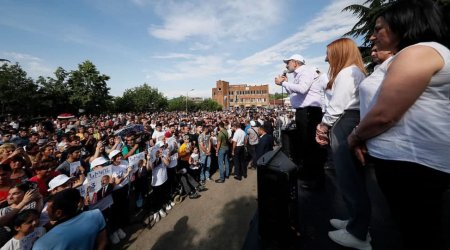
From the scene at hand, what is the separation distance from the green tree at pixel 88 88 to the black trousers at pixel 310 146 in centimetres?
4480

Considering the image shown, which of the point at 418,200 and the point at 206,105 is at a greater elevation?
the point at 418,200

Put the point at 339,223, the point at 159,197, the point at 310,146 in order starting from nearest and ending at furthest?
the point at 339,223 → the point at 310,146 → the point at 159,197

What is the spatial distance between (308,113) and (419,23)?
2.23m

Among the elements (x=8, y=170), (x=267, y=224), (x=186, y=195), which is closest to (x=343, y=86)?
(x=267, y=224)

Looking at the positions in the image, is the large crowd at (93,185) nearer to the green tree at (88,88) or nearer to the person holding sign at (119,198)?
the person holding sign at (119,198)

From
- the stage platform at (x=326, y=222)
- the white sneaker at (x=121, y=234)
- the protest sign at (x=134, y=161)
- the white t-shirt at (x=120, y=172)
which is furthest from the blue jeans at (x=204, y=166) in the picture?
the stage platform at (x=326, y=222)

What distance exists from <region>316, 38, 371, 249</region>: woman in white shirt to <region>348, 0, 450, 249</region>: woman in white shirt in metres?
0.62

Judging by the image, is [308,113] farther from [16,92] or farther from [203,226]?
[16,92]

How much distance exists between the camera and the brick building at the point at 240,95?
10325cm

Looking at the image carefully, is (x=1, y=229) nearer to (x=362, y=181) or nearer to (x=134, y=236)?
(x=134, y=236)

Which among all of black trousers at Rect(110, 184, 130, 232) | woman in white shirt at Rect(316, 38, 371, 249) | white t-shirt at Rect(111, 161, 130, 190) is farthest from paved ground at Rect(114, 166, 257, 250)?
woman in white shirt at Rect(316, 38, 371, 249)

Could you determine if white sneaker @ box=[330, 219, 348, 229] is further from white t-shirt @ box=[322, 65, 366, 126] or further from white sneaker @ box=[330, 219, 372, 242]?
white t-shirt @ box=[322, 65, 366, 126]

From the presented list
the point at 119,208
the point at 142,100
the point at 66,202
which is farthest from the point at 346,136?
the point at 142,100

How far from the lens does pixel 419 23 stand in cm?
119
